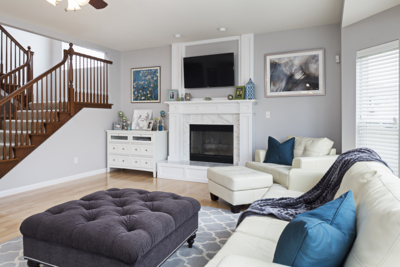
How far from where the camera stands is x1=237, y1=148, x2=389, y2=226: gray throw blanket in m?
1.90

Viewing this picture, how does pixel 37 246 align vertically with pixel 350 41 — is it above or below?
below

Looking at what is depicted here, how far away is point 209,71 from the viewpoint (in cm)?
538

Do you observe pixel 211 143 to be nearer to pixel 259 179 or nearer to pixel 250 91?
pixel 250 91

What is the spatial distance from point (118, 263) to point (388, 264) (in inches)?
54.0

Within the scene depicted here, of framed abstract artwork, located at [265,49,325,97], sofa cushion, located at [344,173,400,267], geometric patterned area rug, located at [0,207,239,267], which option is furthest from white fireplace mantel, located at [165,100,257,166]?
sofa cushion, located at [344,173,400,267]

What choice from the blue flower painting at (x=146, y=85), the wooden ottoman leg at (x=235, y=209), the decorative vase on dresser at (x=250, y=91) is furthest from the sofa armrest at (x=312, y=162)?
the blue flower painting at (x=146, y=85)

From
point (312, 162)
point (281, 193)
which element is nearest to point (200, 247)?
point (281, 193)

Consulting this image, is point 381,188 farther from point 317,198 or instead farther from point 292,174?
point 292,174

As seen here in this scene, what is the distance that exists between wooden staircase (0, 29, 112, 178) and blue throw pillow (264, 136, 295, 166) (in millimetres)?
3607

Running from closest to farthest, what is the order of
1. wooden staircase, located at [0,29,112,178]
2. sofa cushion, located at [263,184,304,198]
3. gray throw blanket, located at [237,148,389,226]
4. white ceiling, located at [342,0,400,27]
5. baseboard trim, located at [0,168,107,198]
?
gray throw blanket, located at [237,148,389,226] < sofa cushion, located at [263,184,304,198] < white ceiling, located at [342,0,400,27] < wooden staircase, located at [0,29,112,178] < baseboard trim, located at [0,168,107,198]

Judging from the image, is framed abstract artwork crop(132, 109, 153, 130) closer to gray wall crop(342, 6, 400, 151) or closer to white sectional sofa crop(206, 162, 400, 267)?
gray wall crop(342, 6, 400, 151)

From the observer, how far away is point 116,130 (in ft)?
19.4

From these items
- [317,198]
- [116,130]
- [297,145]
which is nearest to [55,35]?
[116,130]

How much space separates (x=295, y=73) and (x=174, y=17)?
7.47ft
